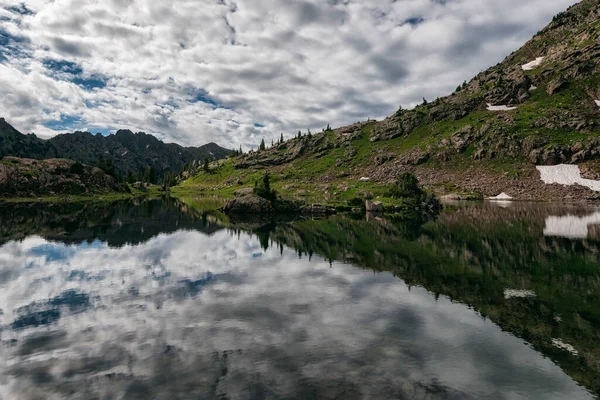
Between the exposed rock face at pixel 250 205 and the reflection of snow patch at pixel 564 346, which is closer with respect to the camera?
the reflection of snow patch at pixel 564 346

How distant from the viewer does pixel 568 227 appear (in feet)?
216

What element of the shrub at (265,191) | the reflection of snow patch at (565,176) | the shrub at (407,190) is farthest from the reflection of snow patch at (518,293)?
the reflection of snow patch at (565,176)

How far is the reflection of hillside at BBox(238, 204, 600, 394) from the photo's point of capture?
71.1ft

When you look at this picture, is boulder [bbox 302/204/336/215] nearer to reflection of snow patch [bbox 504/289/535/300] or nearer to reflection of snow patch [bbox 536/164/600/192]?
reflection of snow patch [bbox 504/289/535/300]

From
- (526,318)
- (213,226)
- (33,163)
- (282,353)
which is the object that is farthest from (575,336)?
(33,163)

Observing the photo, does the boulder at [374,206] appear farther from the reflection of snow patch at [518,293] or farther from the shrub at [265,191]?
the reflection of snow patch at [518,293]

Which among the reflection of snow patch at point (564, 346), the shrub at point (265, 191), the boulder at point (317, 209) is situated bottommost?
the reflection of snow patch at point (564, 346)

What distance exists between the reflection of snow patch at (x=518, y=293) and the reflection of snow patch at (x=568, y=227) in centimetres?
3544

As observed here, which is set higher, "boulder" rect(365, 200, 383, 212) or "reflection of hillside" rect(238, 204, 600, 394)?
"boulder" rect(365, 200, 383, 212)

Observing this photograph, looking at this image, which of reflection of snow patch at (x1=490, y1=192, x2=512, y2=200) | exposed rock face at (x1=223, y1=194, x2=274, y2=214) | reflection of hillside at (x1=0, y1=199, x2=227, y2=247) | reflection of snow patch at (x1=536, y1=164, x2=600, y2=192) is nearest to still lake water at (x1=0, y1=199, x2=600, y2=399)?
reflection of hillside at (x1=0, y1=199, x2=227, y2=247)

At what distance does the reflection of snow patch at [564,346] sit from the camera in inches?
754

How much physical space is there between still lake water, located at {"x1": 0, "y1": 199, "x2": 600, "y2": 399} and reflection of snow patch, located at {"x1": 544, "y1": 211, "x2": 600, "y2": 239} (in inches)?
397

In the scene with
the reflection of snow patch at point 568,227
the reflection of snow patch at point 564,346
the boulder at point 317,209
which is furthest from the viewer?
the boulder at point 317,209

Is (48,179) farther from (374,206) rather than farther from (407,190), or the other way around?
(407,190)
